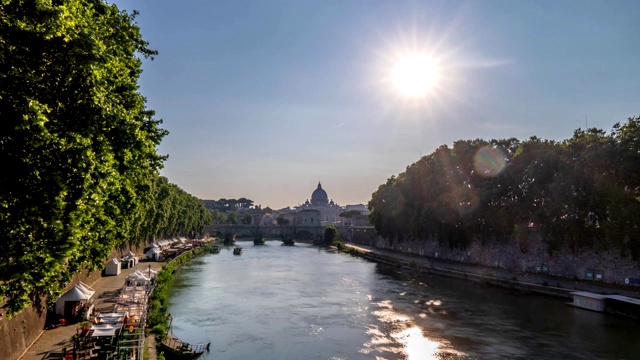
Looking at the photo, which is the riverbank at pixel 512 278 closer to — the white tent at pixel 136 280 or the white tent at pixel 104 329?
the white tent at pixel 136 280

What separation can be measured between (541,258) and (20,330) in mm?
57288

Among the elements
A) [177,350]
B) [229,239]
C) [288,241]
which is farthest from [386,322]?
[229,239]

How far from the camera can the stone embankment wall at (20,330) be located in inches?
832

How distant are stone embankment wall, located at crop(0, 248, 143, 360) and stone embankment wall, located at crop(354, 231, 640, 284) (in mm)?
52779

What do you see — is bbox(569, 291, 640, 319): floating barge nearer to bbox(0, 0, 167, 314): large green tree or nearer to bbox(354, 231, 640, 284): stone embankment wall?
bbox(354, 231, 640, 284): stone embankment wall

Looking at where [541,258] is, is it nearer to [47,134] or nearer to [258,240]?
[47,134]

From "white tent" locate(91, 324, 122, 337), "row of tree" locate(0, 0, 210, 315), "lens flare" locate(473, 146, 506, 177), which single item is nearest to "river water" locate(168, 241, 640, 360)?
"white tent" locate(91, 324, 122, 337)

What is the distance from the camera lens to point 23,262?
1452 centimetres

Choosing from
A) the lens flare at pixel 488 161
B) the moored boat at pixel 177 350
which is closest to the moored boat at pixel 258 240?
the lens flare at pixel 488 161

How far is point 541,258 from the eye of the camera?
200 feet

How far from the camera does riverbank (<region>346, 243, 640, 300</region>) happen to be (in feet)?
164

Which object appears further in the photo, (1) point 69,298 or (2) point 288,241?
(2) point 288,241

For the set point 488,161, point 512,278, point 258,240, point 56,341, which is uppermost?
point 488,161

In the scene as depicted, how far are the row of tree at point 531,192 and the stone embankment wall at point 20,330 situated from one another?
47542 millimetres
